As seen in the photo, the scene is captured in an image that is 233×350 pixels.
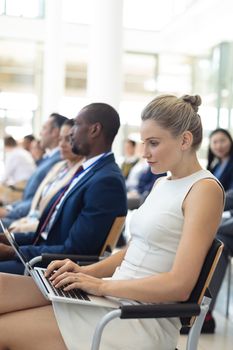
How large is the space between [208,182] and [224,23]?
9.41 m

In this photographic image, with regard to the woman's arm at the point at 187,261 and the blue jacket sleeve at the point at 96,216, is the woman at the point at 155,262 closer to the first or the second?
the woman's arm at the point at 187,261

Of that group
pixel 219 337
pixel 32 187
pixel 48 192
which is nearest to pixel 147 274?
pixel 219 337

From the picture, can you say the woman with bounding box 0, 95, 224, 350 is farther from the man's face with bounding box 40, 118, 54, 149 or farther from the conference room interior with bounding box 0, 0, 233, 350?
the conference room interior with bounding box 0, 0, 233, 350

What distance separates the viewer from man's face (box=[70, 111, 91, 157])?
2.86m

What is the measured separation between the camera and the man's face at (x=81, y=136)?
113 inches

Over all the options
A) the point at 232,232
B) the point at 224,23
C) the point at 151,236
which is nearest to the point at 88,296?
the point at 151,236

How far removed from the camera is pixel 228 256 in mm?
3758

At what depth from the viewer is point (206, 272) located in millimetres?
1787

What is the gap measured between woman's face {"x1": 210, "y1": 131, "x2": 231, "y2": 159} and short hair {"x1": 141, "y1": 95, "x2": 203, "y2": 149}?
118 inches

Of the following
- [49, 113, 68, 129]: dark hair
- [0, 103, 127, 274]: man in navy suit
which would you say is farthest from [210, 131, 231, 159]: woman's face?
[0, 103, 127, 274]: man in navy suit

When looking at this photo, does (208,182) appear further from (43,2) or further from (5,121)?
(5,121)

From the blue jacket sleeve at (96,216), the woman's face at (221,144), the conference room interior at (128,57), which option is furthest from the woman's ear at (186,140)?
the conference room interior at (128,57)

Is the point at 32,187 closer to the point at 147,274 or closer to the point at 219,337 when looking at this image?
the point at 219,337

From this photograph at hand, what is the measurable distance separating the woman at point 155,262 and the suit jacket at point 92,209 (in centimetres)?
58
